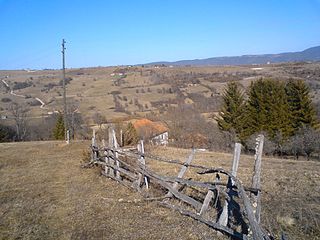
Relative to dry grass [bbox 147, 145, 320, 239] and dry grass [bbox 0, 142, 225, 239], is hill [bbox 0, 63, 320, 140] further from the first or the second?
dry grass [bbox 147, 145, 320, 239]

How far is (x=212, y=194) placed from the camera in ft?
26.2

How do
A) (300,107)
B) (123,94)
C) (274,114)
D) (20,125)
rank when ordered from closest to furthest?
(300,107), (274,114), (20,125), (123,94)

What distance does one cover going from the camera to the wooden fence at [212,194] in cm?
677

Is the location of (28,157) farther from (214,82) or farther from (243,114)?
(214,82)

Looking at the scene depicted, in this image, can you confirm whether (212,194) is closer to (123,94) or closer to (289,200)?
(289,200)

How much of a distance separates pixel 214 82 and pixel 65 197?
104 meters

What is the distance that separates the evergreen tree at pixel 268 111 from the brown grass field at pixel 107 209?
31.0 meters

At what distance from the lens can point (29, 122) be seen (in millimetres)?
64250

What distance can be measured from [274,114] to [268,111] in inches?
47.2

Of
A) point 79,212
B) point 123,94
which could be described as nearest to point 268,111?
point 79,212

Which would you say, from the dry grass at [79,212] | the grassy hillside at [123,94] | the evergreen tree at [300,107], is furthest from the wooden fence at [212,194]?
the grassy hillside at [123,94]

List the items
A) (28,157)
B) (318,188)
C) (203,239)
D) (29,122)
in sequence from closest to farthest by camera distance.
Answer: (203,239) → (318,188) → (28,157) → (29,122)

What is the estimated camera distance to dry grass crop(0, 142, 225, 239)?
7781 mm

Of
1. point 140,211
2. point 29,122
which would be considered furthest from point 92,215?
point 29,122
